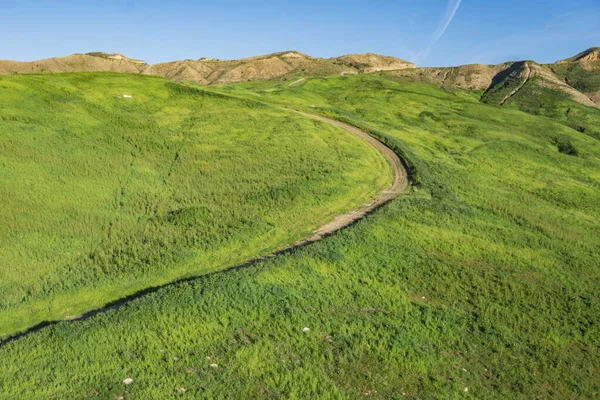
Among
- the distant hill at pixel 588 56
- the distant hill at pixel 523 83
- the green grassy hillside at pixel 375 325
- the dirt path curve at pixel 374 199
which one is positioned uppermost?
the distant hill at pixel 588 56

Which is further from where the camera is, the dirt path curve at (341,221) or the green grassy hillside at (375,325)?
the dirt path curve at (341,221)

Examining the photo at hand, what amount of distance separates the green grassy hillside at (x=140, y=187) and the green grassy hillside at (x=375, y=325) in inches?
185

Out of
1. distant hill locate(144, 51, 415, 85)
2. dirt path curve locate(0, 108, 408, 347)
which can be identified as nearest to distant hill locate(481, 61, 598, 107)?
distant hill locate(144, 51, 415, 85)

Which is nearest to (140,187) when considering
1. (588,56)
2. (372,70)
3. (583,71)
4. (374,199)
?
(374,199)

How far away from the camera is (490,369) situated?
60.5 ft

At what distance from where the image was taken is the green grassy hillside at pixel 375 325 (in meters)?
16.1

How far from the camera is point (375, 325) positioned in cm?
2022

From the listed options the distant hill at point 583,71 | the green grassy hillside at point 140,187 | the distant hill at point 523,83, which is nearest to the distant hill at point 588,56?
the distant hill at point 583,71

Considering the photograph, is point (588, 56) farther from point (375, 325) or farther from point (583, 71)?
point (375, 325)

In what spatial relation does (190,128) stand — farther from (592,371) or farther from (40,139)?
(592,371)

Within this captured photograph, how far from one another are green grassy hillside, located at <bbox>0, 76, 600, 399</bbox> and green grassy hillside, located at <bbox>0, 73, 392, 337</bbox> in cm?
470

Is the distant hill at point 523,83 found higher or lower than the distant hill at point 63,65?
A: higher

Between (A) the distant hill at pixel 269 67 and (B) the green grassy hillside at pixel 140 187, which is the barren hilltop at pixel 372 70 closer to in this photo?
(A) the distant hill at pixel 269 67

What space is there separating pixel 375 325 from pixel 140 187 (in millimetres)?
24234
